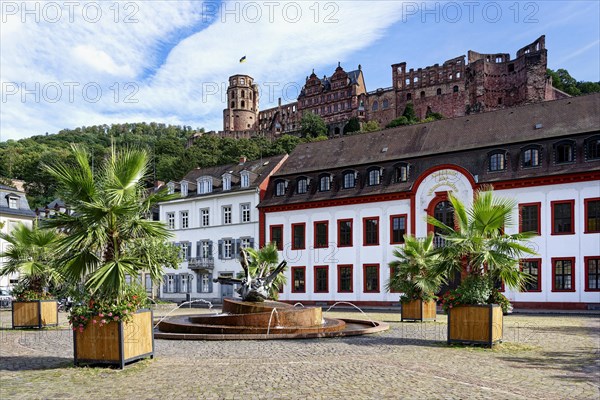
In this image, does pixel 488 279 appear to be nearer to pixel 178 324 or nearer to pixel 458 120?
pixel 178 324

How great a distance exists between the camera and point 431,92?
114188 mm

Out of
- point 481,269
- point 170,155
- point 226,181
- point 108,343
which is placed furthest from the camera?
point 170,155

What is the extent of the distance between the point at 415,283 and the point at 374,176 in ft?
61.3

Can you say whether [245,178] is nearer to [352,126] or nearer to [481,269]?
[481,269]

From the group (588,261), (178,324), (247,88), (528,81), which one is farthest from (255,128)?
(178,324)

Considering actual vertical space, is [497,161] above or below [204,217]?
above

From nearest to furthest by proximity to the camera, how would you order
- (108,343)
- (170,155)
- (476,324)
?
(108,343)
(476,324)
(170,155)

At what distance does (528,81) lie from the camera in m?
100

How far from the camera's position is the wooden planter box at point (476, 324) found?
14898mm

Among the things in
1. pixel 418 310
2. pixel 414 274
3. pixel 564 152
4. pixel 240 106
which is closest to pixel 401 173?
pixel 564 152

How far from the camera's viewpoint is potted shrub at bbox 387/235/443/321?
22.7 meters

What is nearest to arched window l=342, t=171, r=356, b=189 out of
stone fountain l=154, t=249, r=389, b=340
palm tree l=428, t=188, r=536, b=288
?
stone fountain l=154, t=249, r=389, b=340

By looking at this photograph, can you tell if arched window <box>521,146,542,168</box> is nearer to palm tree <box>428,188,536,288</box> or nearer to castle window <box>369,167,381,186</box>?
castle window <box>369,167,381,186</box>

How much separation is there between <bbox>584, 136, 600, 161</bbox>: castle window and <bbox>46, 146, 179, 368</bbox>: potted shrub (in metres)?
27.7
